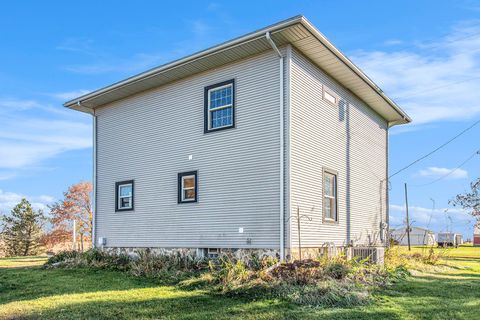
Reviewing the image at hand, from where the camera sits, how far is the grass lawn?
285 inches

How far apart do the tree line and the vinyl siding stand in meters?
19.2

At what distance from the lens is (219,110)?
40.2 feet

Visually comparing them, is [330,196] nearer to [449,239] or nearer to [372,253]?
[372,253]

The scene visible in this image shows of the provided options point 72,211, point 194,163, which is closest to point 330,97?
point 194,163

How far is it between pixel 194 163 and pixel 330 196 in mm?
3988

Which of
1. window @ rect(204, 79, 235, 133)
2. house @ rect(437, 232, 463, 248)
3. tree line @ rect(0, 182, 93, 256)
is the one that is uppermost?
window @ rect(204, 79, 235, 133)

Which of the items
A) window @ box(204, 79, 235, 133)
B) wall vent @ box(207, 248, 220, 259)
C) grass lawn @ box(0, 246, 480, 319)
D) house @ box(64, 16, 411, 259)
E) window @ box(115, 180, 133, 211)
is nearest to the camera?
grass lawn @ box(0, 246, 480, 319)

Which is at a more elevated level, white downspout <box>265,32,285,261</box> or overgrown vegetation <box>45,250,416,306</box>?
white downspout <box>265,32,285,261</box>

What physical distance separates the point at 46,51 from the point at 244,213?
6933 mm

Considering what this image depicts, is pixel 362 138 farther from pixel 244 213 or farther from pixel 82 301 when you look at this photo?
pixel 82 301

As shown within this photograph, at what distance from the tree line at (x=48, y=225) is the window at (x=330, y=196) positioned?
19.7 meters

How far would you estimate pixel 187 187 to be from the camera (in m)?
12.7

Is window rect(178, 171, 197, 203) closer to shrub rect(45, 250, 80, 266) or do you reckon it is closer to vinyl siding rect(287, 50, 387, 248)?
vinyl siding rect(287, 50, 387, 248)

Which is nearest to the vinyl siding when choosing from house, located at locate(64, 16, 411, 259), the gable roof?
house, located at locate(64, 16, 411, 259)
